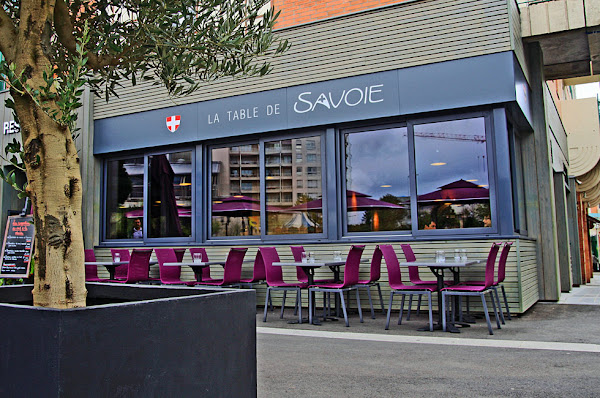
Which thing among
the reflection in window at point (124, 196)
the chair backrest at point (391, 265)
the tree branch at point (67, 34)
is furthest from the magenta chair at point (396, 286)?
the reflection in window at point (124, 196)

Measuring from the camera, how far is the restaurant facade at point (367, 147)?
23.5 ft

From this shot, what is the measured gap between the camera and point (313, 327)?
633 centimetres

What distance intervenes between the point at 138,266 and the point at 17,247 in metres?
3.63

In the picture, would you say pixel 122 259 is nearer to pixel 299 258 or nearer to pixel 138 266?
pixel 138 266

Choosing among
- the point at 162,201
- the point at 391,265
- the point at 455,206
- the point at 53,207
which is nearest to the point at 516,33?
the point at 455,206

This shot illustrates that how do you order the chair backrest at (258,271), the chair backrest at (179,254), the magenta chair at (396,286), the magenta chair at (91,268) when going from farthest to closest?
the magenta chair at (91,268)
the chair backrest at (179,254)
the chair backrest at (258,271)
the magenta chair at (396,286)

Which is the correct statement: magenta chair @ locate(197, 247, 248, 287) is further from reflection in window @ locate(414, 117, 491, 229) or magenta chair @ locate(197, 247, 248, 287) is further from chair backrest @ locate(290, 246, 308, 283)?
reflection in window @ locate(414, 117, 491, 229)

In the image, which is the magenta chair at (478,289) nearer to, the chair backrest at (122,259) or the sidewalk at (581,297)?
the sidewalk at (581,297)

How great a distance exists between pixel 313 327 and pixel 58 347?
197 inches

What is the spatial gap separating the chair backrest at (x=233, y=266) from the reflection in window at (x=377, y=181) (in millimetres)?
1702

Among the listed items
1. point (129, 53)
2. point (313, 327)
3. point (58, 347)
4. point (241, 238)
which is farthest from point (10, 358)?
point (241, 238)

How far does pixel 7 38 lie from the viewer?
2279 mm

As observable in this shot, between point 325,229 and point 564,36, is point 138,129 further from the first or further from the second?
point 564,36

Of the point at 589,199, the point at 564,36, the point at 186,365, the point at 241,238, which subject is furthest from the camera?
the point at 589,199
